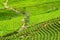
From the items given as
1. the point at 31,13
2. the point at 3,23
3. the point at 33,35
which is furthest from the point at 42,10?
the point at 33,35

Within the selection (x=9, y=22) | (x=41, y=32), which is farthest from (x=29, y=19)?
(x=41, y=32)

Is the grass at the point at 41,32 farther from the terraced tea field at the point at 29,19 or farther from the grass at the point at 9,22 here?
the grass at the point at 9,22

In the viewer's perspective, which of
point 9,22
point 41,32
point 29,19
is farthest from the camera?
point 29,19

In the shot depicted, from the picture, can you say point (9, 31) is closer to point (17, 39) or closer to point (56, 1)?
point (17, 39)

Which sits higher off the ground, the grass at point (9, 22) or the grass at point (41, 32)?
the grass at point (41, 32)

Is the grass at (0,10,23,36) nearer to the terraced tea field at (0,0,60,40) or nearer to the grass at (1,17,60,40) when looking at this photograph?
the terraced tea field at (0,0,60,40)

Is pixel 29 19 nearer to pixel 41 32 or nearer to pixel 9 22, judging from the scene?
pixel 9 22

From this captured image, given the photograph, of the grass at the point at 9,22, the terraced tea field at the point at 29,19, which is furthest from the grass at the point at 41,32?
the grass at the point at 9,22

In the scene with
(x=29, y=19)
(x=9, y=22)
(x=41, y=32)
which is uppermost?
(x=41, y=32)
